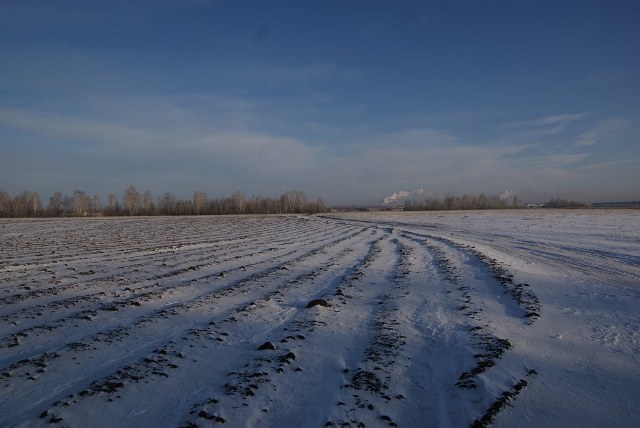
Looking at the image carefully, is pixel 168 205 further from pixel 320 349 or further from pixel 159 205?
pixel 320 349

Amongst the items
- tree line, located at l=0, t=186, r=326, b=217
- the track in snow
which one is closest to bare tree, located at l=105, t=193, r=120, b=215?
tree line, located at l=0, t=186, r=326, b=217

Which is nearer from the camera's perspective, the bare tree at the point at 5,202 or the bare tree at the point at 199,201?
the bare tree at the point at 5,202

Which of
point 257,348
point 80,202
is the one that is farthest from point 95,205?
point 257,348

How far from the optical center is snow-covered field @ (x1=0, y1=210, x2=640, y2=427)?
4332 mm

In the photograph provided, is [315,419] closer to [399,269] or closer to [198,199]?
[399,269]

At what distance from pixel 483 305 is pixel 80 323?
27.9ft

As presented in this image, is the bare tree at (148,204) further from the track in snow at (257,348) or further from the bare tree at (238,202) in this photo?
the track in snow at (257,348)

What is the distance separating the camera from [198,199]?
13838 centimetres

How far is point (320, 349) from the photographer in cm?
617

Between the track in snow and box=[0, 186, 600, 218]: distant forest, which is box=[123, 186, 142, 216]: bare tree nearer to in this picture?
box=[0, 186, 600, 218]: distant forest

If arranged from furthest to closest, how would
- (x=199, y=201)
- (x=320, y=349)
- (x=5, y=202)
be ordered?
(x=199, y=201) < (x=5, y=202) < (x=320, y=349)

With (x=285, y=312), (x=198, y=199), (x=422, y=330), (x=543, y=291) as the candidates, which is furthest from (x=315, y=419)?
(x=198, y=199)

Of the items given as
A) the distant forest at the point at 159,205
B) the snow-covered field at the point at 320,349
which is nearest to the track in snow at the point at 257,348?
the snow-covered field at the point at 320,349

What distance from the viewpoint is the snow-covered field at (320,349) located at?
14.2ft
